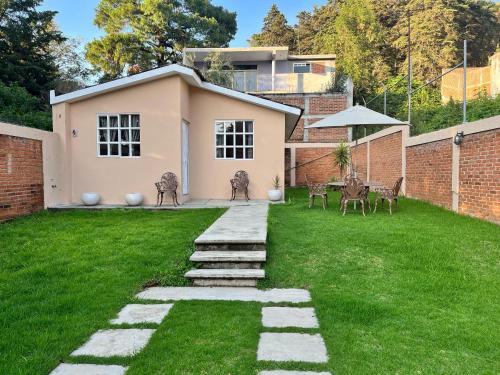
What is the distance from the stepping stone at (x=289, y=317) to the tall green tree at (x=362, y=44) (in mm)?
29556

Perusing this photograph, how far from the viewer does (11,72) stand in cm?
2172

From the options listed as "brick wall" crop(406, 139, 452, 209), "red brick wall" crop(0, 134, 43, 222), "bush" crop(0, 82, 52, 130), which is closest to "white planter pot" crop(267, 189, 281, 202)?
"brick wall" crop(406, 139, 452, 209)

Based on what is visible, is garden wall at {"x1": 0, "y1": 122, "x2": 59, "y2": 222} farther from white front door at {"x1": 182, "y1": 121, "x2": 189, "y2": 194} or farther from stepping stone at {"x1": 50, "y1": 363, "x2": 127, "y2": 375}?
stepping stone at {"x1": 50, "y1": 363, "x2": 127, "y2": 375}

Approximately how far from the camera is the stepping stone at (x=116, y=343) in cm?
298

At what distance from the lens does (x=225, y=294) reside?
4.40 meters

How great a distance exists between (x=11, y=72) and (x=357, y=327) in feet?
79.3

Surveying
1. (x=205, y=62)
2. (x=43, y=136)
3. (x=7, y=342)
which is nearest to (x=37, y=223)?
(x=43, y=136)

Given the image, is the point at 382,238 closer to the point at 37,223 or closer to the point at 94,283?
the point at 94,283

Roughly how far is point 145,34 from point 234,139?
73.0 feet

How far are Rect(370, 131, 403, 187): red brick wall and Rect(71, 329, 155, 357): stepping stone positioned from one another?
1071 cm

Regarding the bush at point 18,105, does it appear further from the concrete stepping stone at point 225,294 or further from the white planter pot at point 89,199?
the concrete stepping stone at point 225,294

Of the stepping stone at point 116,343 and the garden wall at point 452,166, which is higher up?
the garden wall at point 452,166

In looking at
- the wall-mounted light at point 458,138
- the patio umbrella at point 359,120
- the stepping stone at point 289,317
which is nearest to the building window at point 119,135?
the patio umbrella at point 359,120

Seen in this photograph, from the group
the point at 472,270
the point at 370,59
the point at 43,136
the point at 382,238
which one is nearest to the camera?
the point at 472,270
